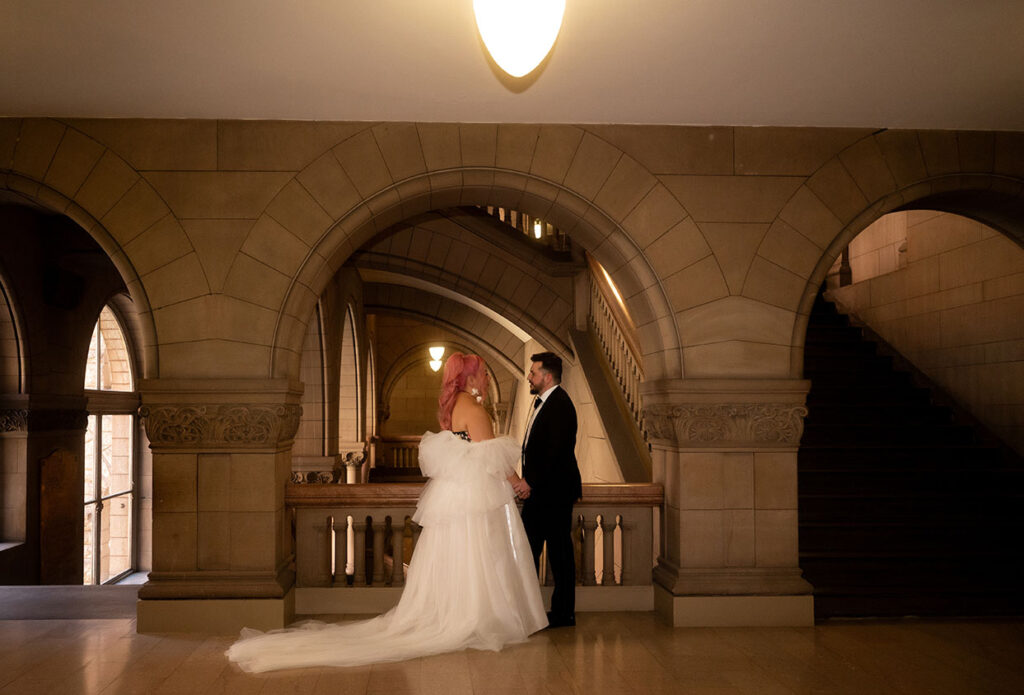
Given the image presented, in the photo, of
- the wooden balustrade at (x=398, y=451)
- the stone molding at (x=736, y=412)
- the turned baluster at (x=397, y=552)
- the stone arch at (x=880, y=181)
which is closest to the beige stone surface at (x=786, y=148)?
the stone arch at (x=880, y=181)

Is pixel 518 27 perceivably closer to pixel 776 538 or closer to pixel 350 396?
pixel 776 538

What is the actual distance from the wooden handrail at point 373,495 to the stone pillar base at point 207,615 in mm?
690

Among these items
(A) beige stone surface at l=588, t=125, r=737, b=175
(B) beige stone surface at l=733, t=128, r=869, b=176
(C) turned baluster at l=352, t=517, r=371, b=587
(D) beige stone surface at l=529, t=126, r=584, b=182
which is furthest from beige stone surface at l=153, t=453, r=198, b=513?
(B) beige stone surface at l=733, t=128, r=869, b=176

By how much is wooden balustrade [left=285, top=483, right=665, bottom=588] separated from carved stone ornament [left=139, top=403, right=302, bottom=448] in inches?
20.9

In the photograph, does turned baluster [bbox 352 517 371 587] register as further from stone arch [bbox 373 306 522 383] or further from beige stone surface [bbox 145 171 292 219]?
stone arch [bbox 373 306 522 383]

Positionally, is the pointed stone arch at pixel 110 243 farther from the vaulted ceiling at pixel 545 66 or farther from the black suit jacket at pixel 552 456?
the black suit jacket at pixel 552 456

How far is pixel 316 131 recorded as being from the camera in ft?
18.0

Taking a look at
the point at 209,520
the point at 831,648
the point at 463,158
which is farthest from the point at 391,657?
the point at 463,158

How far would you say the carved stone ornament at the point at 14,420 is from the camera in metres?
8.14

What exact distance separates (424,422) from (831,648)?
17.5 m

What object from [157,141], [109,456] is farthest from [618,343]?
[109,456]

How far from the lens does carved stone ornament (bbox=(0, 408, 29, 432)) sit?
26.7ft

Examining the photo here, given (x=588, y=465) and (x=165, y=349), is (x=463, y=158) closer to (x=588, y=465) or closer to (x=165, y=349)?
(x=165, y=349)

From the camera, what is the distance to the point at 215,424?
17.3 feet
